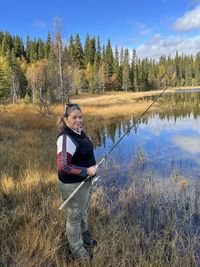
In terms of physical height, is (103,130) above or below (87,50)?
below

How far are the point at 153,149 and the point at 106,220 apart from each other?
661 centimetres

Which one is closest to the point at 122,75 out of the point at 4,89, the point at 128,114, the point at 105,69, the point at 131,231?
the point at 105,69

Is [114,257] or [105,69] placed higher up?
[105,69]

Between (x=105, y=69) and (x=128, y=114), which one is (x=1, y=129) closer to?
(x=128, y=114)

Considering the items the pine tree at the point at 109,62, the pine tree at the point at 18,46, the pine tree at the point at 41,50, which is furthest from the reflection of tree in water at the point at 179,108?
the pine tree at the point at 18,46

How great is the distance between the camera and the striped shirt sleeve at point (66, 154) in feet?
9.29

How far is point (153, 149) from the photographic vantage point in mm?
10828

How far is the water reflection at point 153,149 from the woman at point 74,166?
13.5ft

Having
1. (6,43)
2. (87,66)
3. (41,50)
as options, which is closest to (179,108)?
(87,66)

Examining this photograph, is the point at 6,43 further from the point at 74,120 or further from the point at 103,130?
the point at 74,120

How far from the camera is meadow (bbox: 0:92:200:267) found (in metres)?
3.24

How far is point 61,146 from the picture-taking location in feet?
9.36

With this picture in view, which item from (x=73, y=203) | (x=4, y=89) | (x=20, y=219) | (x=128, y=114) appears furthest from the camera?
(x=4, y=89)

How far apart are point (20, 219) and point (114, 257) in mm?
1473
